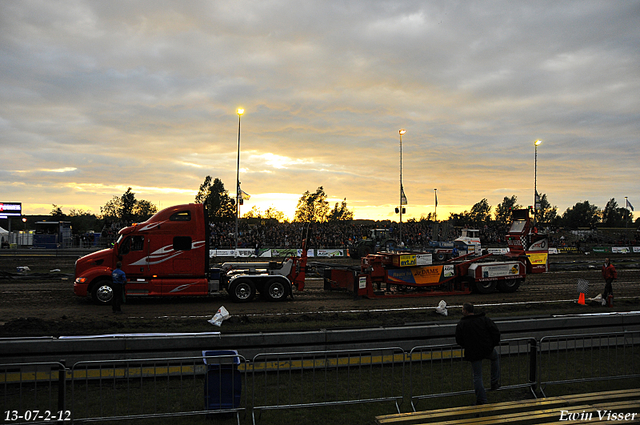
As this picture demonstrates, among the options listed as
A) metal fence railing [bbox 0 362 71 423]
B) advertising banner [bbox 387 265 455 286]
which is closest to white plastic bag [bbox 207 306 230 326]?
metal fence railing [bbox 0 362 71 423]

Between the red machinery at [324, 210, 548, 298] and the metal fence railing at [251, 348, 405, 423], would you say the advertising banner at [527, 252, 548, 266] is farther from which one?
the metal fence railing at [251, 348, 405, 423]

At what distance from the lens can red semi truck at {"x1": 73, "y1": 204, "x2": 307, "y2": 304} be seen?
46.8 ft

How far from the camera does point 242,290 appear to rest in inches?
595

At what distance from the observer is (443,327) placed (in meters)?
8.23

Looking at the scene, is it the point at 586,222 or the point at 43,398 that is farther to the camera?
the point at 586,222

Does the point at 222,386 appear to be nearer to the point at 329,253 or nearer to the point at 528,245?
the point at 528,245

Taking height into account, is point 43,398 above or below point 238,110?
below

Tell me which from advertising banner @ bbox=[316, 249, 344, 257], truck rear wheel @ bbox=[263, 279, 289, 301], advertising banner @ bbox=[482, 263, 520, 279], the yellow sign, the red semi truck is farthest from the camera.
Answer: advertising banner @ bbox=[316, 249, 344, 257]

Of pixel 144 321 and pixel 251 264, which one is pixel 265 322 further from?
pixel 251 264

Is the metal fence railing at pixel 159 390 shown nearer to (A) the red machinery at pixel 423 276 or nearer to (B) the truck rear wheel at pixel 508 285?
(A) the red machinery at pixel 423 276

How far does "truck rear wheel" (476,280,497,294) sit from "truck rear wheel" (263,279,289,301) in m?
8.07

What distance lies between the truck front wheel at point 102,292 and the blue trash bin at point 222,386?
405 inches

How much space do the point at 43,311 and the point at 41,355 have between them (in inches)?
311

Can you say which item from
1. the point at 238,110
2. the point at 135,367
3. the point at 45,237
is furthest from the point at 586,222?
the point at 135,367
